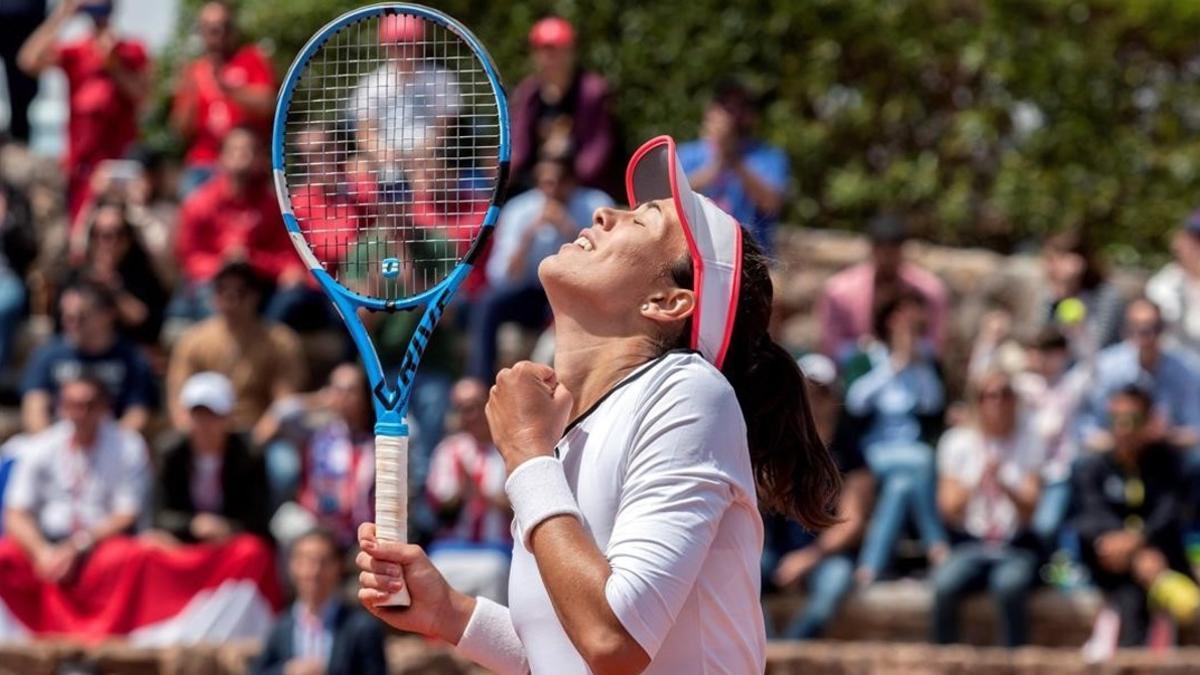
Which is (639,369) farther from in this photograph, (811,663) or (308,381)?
(308,381)

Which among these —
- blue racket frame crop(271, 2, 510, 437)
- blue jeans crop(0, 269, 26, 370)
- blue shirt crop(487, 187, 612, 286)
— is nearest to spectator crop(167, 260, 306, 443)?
blue shirt crop(487, 187, 612, 286)

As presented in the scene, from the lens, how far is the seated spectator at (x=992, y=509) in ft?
31.4

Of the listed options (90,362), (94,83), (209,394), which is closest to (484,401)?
(209,394)

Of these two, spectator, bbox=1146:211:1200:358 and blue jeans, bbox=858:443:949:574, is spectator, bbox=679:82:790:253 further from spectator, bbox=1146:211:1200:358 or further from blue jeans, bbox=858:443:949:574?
spectator, bbox=1146:211:1200:358

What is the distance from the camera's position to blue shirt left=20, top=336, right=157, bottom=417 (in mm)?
10195

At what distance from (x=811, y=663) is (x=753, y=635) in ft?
18.8

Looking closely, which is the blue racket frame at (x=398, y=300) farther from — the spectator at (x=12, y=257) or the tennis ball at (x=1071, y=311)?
the spectator at (x=12, y=257)

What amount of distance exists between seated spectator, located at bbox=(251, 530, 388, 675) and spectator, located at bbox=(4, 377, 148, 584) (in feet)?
3.46

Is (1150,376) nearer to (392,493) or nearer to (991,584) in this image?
(991,584)

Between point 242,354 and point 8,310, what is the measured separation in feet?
4.88

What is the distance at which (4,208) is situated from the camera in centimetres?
1158

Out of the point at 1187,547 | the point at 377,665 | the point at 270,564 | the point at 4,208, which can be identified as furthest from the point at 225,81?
the point at 1187,547

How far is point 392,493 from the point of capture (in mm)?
3711

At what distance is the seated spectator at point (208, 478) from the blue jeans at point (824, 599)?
2287 mm
